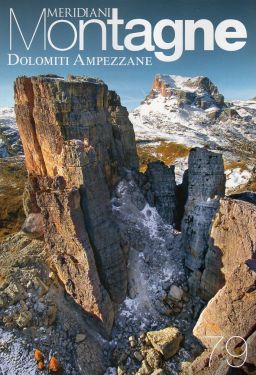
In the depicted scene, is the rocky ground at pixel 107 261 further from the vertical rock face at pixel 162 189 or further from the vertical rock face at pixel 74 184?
the vertical rock face at pixel 162 189

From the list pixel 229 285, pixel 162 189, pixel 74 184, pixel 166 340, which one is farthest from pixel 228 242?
pixel 74 184

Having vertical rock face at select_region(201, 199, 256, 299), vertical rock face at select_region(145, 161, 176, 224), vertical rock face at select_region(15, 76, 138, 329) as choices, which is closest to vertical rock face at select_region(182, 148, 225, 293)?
vertical rock face at select_region(201, 199, 256, 299)

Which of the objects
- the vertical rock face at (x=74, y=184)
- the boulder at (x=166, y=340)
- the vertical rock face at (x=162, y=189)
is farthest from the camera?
the vertical rock face at (x=162, y=189)

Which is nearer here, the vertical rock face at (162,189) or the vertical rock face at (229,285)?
the vertical rock face at (229,285)

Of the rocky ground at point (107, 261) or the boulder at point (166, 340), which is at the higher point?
the rocky ground at point (107, 261)

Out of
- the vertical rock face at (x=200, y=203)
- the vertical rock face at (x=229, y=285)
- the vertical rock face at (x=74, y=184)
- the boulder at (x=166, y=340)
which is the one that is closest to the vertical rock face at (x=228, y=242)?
the vertical rock face at (x=229, y=285)

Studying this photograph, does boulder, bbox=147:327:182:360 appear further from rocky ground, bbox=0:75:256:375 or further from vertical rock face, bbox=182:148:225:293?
vertical rock face, bbox=182:148:225:293

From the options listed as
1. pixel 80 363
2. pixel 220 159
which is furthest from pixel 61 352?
pixel 220 159
